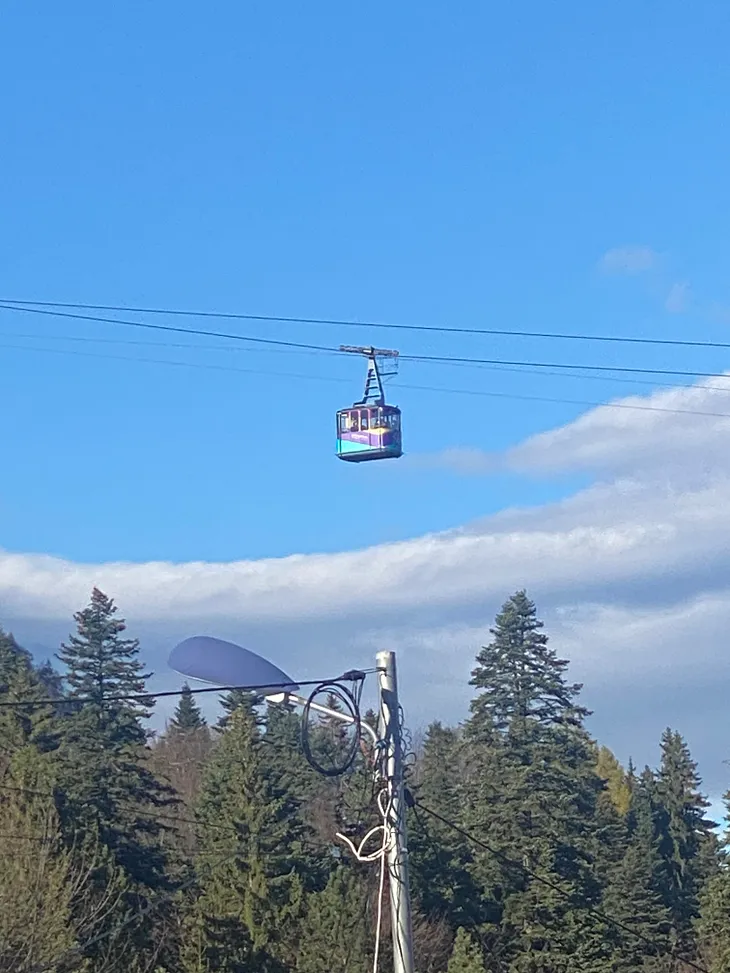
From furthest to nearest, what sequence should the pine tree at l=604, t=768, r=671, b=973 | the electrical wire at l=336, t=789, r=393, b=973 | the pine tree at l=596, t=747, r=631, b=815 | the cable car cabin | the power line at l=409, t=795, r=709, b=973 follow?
the pine tree at l=596, t=747, r=631, b=815
the pine tree at l=604, t=768, r=671, b=973
the cable car cabin
the power line at l=409, t=795, r=709, b=973
the electrical wire at l=336, t=789, r=393, b=973

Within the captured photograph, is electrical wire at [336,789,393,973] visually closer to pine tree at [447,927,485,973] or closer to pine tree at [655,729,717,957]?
pine tree at [447,927,485,973]

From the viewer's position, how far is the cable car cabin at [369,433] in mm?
34156

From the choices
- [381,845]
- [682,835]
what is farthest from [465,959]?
[682,835]

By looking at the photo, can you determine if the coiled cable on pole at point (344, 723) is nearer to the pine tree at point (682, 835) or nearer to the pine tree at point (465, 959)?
the pine tree at point (465, 959)

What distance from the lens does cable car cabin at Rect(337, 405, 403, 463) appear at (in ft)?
112

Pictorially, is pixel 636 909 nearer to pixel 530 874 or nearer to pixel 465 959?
pixel 465 959

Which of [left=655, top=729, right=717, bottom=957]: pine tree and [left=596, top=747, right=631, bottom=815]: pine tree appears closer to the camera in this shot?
[left=655, top=729, right=717, bottom=957]: pine tree

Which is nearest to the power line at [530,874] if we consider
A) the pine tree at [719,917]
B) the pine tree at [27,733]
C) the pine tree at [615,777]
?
the pine tree at [719,917]

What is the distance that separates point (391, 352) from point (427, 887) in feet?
80.9

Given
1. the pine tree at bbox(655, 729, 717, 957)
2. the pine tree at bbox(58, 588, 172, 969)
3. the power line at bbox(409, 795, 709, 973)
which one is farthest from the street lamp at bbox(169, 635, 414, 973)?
the pine tree at bbox(655, 729, 717, 957)

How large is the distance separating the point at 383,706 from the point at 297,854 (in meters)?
36.5

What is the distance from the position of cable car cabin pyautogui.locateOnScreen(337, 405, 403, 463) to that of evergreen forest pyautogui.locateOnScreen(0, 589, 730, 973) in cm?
1027

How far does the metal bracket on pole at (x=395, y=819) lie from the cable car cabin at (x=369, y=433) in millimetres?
20213

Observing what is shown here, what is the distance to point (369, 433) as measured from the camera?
1347 inches
